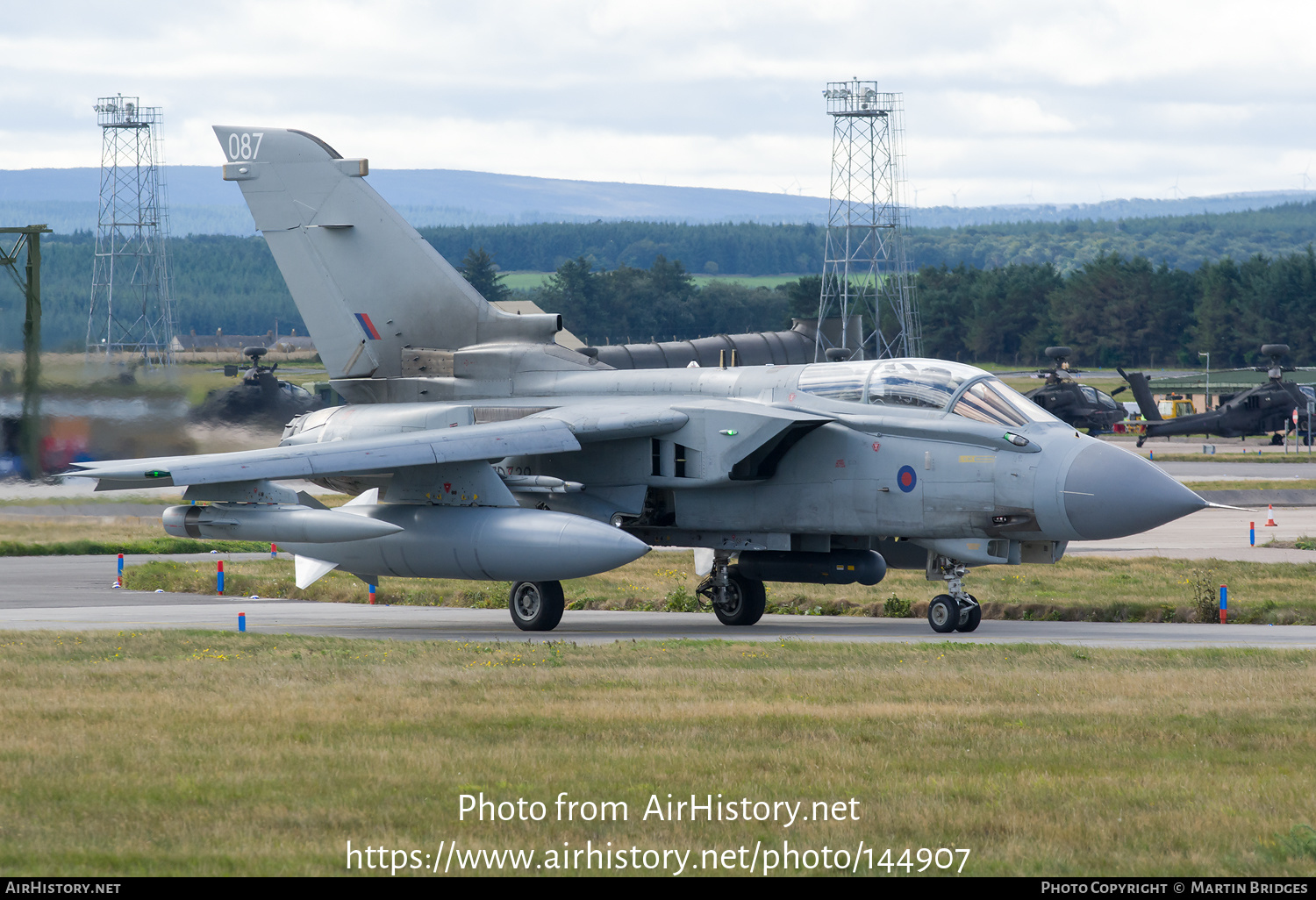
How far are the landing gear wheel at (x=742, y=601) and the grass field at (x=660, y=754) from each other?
196 inches

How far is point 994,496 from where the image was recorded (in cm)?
1608

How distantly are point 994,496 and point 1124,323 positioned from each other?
333 ft

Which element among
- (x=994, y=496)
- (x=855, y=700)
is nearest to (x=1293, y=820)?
(x=855, y=700)

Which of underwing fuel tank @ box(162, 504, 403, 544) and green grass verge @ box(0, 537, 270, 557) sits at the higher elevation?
underwing fuel tank @ box(162, 504, 403, 544)

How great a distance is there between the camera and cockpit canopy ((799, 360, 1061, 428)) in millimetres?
16422

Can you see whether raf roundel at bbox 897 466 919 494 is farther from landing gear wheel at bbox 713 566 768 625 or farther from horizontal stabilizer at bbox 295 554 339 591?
horizontal stabilizer at bbox 295 554 339 591

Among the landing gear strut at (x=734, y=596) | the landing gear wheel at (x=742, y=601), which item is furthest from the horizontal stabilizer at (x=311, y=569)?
the landing gear wheel at (x=742, y=601)

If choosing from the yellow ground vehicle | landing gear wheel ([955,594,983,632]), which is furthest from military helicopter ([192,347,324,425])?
the yellow ground vehicle

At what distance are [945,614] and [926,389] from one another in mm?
2620

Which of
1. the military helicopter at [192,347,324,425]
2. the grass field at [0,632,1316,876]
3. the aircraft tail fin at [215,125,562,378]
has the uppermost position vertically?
the aircraft tail fin at [215,125,562,378]

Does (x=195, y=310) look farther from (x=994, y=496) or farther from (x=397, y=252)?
(x=994, y=496)

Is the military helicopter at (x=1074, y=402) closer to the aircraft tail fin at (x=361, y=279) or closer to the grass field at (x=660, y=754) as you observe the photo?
the aircraft tail fin at (x=361, y=279)

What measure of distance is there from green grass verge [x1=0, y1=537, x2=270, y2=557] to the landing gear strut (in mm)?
13622

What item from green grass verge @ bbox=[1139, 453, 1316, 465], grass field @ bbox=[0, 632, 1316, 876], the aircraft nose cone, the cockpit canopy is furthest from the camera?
green grass verge @ bbox=[1139, 453, 1316, 465]
